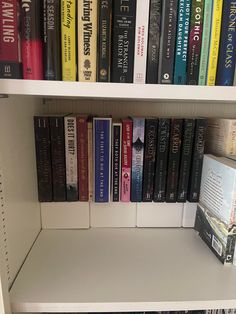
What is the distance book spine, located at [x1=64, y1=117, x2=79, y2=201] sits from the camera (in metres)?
0.62

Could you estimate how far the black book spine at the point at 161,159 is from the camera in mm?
624

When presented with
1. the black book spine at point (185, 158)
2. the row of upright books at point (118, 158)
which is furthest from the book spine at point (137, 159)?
the black book spine at point (185, 158)

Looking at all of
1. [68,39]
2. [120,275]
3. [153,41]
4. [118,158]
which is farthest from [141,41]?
[120,275]

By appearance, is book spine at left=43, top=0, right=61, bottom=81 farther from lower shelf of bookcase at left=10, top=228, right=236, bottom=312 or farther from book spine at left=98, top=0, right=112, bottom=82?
lower shelf of bookcase at left=10, top=228, right=236, bottom=312

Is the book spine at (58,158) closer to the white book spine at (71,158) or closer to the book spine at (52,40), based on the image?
the white book spine at (71,158)

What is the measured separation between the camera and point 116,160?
25.2 inches

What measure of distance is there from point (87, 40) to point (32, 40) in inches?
3.6

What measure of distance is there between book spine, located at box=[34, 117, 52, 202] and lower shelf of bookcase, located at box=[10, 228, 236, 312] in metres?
0.13

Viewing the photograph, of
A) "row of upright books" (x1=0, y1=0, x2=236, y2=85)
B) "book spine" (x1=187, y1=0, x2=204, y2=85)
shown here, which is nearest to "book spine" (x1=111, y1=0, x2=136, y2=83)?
"row of upright books" (x1=0, y1=0, x2=236, y2=85)

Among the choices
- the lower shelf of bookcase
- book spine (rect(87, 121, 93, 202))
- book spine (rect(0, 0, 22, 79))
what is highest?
book spine (rect(0, 0, 22, 79))

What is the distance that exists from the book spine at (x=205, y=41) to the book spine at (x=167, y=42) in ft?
0.18

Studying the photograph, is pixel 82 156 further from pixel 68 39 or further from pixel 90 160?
pixel 68 39

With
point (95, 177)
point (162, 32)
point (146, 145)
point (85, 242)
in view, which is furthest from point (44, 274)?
point (162, 32)

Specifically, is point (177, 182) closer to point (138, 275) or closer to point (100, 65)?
point (138, 275)
